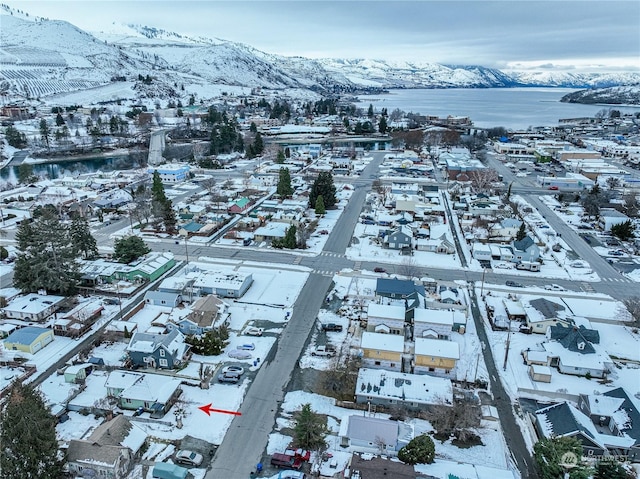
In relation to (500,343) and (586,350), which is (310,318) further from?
(586,350)

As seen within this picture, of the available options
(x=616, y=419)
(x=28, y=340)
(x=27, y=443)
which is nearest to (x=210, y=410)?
(x=27, y=443)

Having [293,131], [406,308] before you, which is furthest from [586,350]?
[293,131]

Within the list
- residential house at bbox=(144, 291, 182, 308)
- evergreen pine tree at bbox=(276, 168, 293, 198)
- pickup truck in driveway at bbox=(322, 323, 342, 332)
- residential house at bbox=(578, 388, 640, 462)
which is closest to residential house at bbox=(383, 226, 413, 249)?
pickup truck in driveway at bbox=(322, 323, 342, 332)

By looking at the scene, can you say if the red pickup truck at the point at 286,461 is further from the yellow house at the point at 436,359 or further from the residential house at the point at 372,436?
the yellow house at the point at 436,359

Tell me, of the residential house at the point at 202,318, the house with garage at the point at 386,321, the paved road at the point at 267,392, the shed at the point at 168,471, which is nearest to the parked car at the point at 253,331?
the paved road at the point at 267,392

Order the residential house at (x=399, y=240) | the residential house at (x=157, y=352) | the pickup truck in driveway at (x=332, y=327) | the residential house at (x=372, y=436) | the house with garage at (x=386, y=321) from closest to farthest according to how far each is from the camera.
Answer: the residential house at (x=372, y=436), the residential house at (x=157, y=352), the house with garage at (x=386, y=321), the pickup truck in driveway at (x=332, y=327), the residential house at (x=399, y=240)
